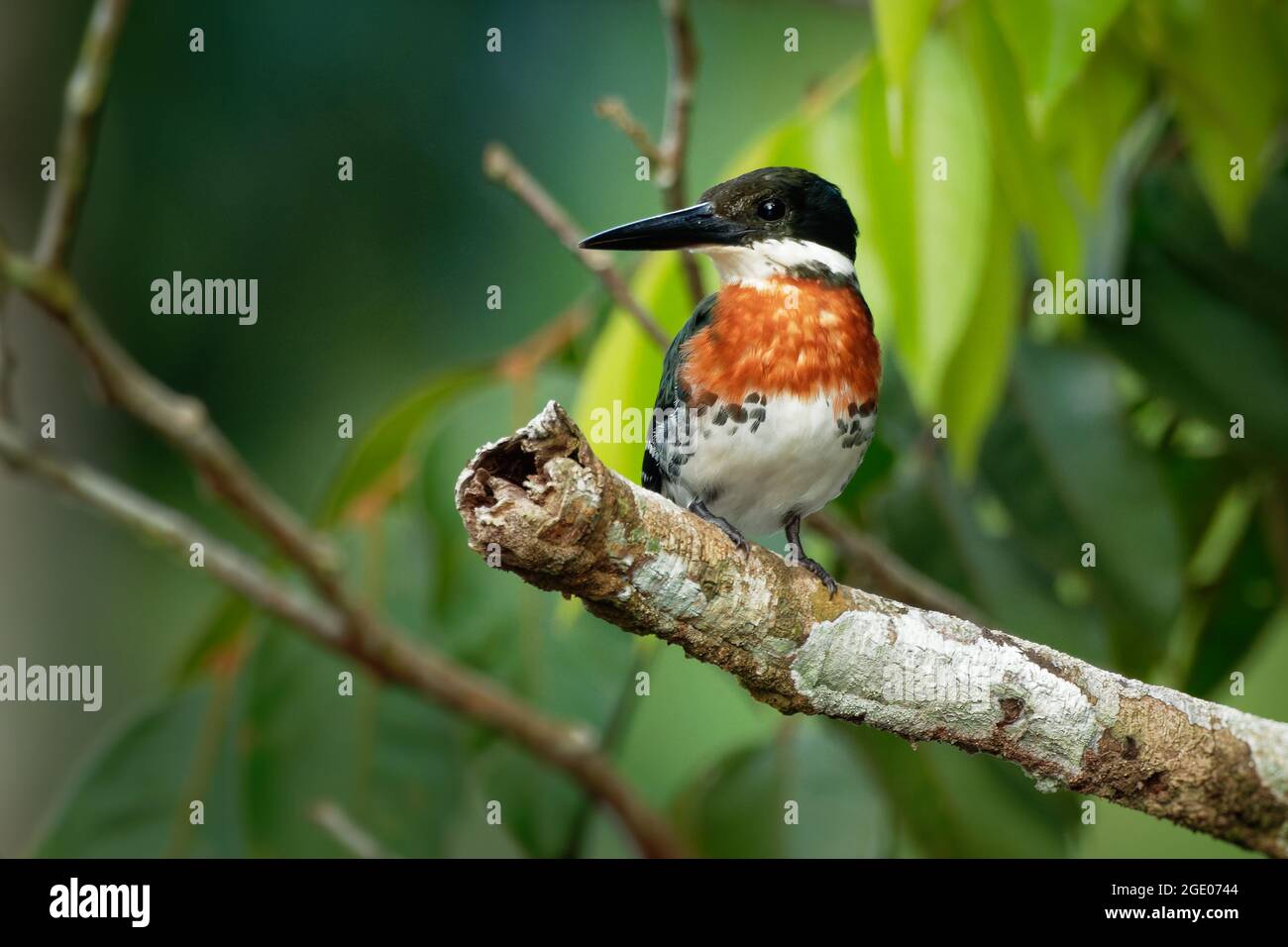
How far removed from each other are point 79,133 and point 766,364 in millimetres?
835

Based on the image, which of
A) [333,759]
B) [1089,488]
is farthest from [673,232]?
[333,759]

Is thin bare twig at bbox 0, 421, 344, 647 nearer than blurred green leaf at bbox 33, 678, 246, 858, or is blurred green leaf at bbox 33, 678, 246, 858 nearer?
thin bare twig at bbox 0, 421, 344, 647

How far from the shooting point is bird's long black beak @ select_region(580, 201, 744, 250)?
1.34 m

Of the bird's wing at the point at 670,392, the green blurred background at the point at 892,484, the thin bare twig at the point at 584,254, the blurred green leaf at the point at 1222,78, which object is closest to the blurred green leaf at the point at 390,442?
the green blurred background at the point at 892,484

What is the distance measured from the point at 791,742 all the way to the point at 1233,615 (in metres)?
0.67

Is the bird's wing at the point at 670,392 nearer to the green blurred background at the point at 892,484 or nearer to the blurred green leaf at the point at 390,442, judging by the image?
the green blurred background at the point at 892,484

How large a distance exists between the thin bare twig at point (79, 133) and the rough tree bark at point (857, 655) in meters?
1.00

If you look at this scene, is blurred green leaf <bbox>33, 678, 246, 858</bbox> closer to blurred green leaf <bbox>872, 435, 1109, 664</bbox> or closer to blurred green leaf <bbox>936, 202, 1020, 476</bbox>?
blurred green leaf <bbox>872, 435, 1109, 664</bbox>

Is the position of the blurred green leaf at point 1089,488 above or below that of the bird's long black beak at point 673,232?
below

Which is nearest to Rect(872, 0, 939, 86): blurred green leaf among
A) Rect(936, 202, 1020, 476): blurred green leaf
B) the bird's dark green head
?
the bird's dark green head

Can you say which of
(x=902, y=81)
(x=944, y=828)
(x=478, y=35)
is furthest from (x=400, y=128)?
(x=902, y=81)

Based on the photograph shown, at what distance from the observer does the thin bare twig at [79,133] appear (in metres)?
1.69

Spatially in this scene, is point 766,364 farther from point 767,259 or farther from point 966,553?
point 966,553

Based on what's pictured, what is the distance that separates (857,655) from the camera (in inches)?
43.8
